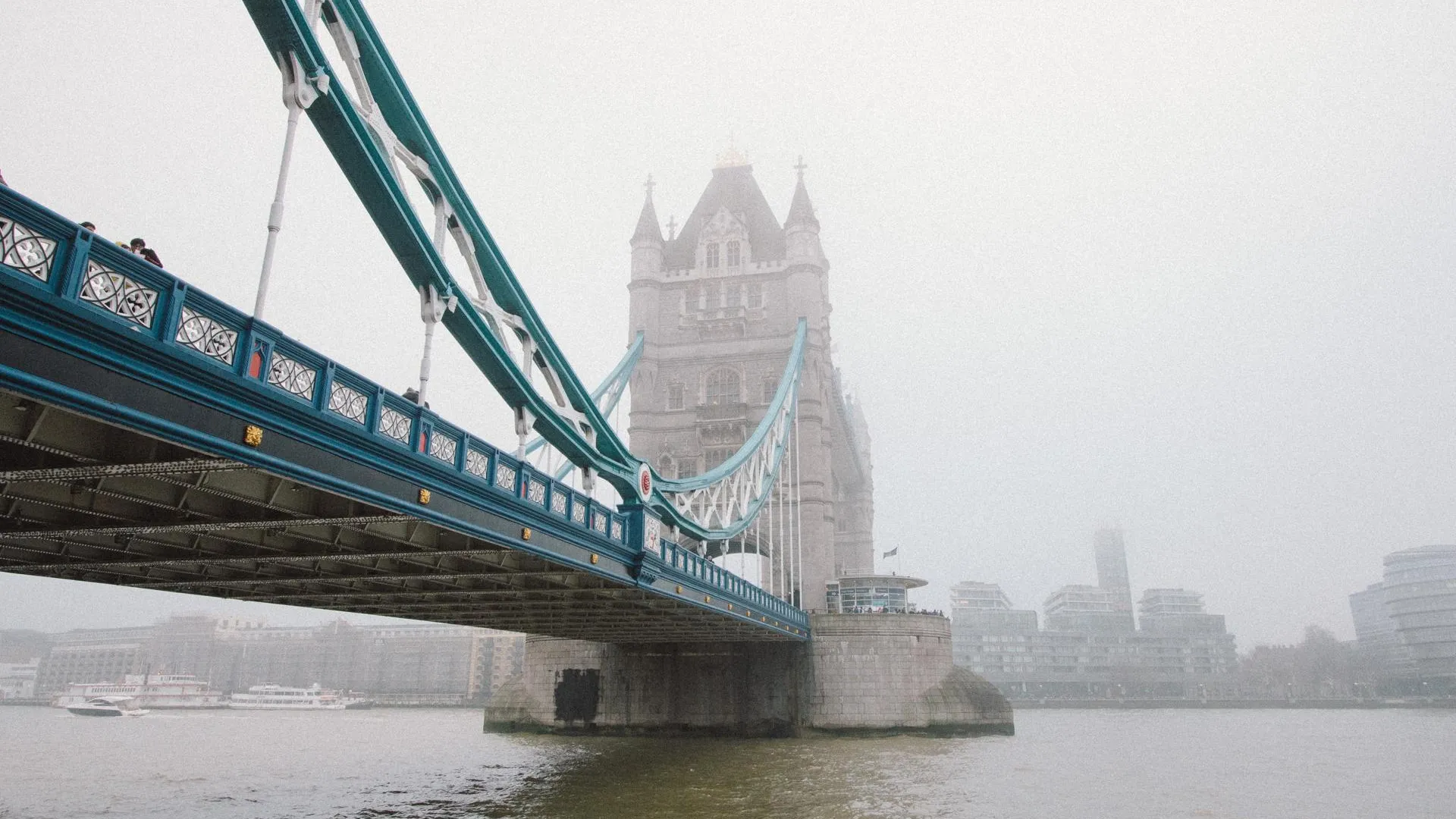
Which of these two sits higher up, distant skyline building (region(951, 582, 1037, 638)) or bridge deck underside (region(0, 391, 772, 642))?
distant skyline building (region(951, 582, 1037, 638))

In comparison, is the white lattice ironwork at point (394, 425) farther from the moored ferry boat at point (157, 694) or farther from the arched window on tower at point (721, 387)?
the moored ferry boat at point (157, 694)

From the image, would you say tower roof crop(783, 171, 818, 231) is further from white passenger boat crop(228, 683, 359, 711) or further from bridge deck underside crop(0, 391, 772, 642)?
white passenger boat crop(228, 683, 359, 711)

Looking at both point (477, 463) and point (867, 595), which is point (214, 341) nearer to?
point (477, 463)

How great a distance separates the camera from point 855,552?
7400 cm

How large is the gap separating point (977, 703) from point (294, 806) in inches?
1238

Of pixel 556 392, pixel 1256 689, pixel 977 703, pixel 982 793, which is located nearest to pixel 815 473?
pixel 977 703

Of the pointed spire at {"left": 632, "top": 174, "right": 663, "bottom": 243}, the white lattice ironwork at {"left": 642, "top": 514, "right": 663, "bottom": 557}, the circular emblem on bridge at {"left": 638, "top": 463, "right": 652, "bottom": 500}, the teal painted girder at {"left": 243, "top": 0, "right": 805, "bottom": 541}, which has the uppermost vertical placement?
the pointed spire at {"left": 632, "top": 174, "right": 663, "bottom": 243}

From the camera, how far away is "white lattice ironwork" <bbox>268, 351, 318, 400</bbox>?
9.87 m

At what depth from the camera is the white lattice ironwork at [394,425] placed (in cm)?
1201

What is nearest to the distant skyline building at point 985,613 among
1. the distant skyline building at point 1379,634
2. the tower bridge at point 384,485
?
the distant skyline building at point 1379,634

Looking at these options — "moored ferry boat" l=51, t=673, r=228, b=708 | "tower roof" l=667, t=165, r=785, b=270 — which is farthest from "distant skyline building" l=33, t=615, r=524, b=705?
"tower roof" l=667, t=165, r=785, b=270

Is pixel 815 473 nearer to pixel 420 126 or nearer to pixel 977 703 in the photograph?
pixel 977 703

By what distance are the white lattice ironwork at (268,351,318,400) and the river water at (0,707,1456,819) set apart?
11221 millimetres

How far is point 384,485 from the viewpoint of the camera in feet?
40.3
